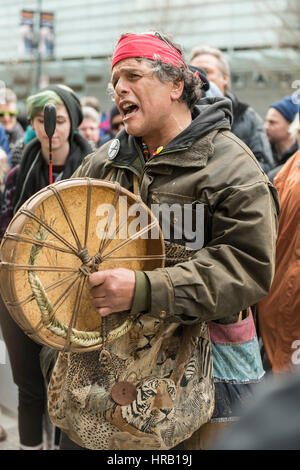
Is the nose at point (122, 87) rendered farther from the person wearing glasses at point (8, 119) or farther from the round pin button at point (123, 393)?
the person wearing glasses at point (8, 119)

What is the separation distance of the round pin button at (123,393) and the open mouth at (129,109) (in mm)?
939

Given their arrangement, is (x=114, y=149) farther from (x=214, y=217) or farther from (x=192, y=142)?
(x=214, y=217)

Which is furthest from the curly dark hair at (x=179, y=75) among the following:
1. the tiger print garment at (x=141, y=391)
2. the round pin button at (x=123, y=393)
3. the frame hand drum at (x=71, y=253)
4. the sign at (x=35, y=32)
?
the sign at (x=35, y=32)

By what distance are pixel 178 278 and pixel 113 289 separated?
0.21 meters

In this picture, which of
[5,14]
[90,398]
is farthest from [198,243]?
[5,14]

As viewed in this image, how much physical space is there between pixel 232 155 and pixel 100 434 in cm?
105

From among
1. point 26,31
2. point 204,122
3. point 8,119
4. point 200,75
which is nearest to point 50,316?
point 204,122

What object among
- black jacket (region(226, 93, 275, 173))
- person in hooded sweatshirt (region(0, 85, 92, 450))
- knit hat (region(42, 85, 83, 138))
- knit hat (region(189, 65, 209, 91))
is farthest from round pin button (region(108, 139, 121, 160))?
black jacket (region(226, 93, 275, 173))

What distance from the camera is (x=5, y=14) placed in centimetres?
3525

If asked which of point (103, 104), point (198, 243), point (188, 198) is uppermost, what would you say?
point (188, 198)

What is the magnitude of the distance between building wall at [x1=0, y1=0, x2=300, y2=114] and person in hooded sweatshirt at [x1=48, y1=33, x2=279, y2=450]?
18.6 m

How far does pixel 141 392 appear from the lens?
222 cm

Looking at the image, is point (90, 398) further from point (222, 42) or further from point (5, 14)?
point (5, 14)

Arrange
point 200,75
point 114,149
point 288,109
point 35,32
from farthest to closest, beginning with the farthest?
point 35,32
point 288,109
point 200,75
point 114,149
